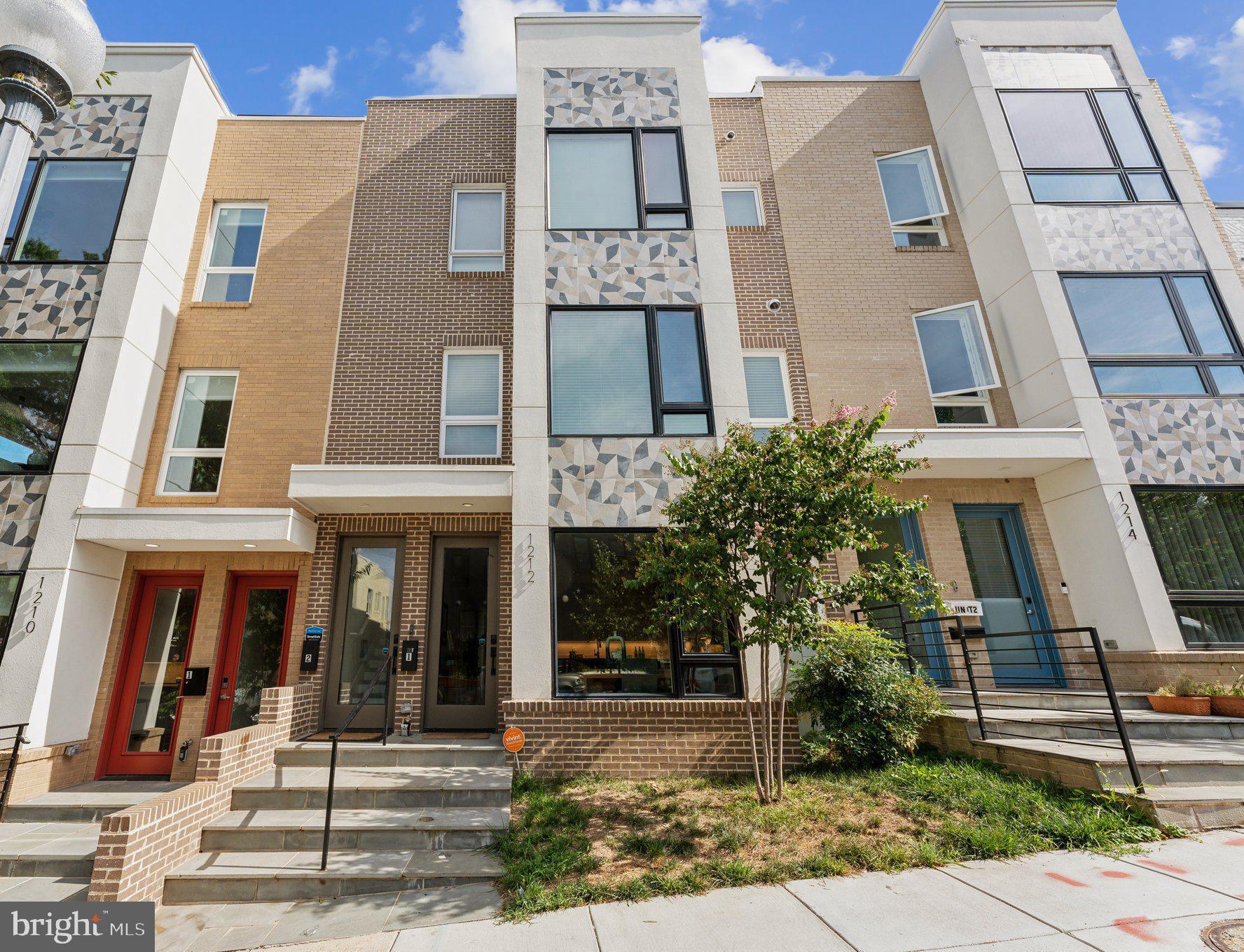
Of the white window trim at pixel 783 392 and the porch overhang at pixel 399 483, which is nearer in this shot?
the porch overhang at pixel 399 483

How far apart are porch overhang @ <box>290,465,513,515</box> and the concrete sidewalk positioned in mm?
4877

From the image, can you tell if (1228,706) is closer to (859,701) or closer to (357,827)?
(859,701)

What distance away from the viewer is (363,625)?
346 inches

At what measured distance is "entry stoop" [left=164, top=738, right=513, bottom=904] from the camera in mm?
4977

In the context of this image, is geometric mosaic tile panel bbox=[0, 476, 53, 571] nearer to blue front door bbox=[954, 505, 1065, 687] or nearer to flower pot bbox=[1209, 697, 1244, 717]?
blue front door bbox=[954, 505, 1065, 687]

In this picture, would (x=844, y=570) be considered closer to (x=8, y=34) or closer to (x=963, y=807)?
(x=963, y=807)

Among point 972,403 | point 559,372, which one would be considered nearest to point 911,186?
point 972,403

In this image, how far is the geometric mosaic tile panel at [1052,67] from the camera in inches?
449

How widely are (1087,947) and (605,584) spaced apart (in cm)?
541

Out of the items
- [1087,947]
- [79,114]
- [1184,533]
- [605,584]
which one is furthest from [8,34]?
[1184,533]

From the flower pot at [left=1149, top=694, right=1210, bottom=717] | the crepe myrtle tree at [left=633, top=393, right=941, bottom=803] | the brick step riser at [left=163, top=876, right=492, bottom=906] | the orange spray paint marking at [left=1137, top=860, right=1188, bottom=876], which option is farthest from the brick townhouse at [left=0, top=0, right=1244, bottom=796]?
the orange spray paint marking at [left=1137, top=860, right=1188, bottom=876]

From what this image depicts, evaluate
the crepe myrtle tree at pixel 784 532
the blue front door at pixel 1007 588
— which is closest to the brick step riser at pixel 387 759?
the crepe myrtle tree at pixel 784 532

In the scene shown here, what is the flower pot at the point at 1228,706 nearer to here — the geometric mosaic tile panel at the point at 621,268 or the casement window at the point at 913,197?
the geometric mosaic tile panel at the point at 621,268

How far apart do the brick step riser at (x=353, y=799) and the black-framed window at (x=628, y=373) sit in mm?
4619
